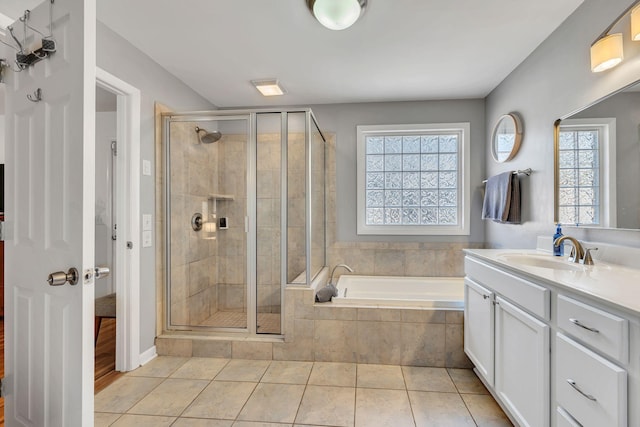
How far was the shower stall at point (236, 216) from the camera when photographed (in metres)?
2.67

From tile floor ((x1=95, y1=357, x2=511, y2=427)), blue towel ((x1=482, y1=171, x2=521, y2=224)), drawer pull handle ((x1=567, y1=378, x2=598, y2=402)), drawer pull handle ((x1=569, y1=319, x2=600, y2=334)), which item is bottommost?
tile floor ((x1=95, y1=357, x2=511, y2=427))

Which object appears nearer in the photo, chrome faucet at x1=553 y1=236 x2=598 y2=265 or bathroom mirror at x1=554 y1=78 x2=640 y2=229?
bathroom mirror at x1=554 y1=78 x2=640 y2=229

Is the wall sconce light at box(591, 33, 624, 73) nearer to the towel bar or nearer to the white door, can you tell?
the towel bar

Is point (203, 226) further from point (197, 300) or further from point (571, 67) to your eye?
point (571, 67)

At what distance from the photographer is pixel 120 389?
2104mm

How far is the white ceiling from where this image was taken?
194cm

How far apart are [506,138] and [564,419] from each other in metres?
2.36

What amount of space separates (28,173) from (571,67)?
115 inches

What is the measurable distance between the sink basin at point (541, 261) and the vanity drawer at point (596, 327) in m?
0.57

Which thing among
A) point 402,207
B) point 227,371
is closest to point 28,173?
point 227,371

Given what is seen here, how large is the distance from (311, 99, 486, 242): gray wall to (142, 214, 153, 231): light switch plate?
1.90 metres

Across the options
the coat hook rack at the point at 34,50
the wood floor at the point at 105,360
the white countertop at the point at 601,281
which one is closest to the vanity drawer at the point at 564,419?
the white countertop at the point at 601,281

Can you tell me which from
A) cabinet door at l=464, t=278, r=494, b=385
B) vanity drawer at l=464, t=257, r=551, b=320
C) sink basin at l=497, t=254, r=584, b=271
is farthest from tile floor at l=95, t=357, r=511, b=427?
sink basin at l=497, t=254, r=584, b=271

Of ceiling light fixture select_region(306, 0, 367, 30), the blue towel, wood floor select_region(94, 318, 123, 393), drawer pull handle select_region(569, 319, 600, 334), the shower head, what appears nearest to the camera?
drawer pull handle select_region(569, 319, 600, 334)
